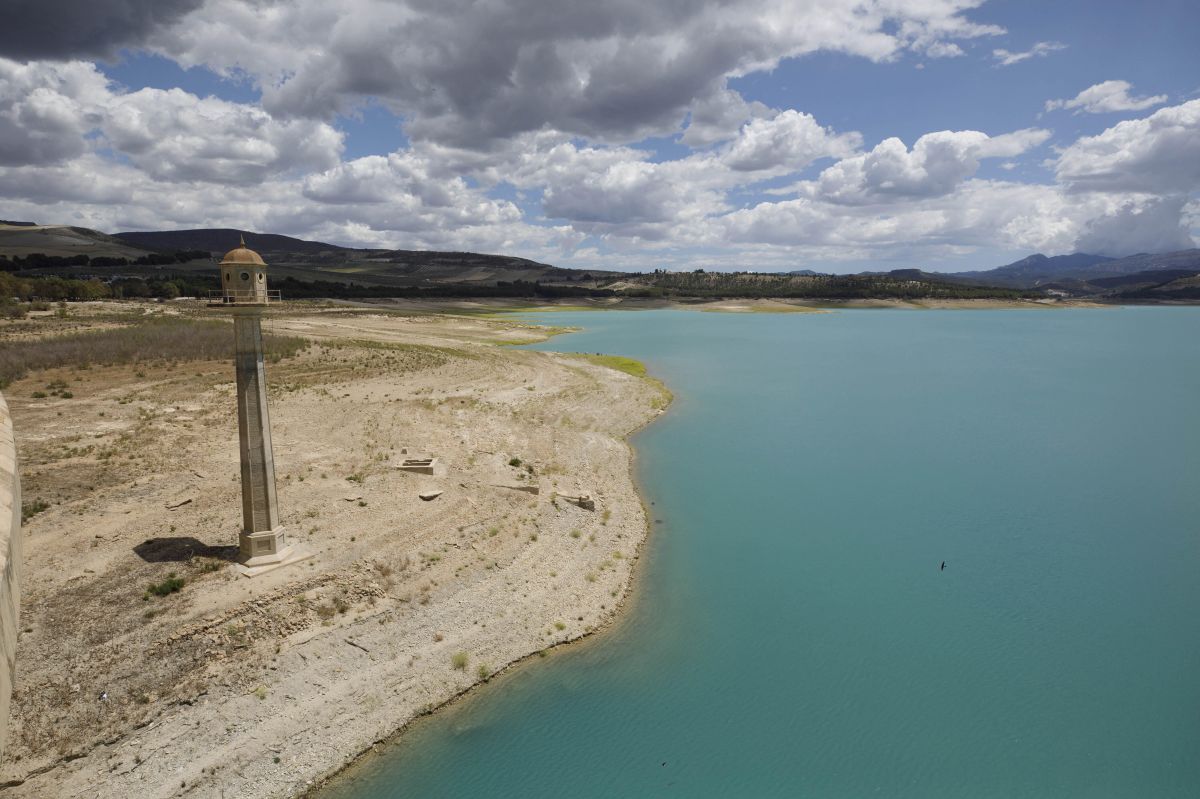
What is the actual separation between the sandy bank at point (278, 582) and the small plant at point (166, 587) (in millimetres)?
171

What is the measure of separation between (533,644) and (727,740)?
569 centimetres

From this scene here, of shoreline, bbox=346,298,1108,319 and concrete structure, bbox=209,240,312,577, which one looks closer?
concrete structure, bbox=209,240,312,577

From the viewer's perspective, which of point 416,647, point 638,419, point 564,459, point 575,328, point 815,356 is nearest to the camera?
point 416,647

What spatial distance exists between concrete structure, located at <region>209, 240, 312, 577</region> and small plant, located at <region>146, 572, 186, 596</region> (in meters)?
1.49

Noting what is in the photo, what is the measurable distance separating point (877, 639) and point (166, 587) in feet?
64.6

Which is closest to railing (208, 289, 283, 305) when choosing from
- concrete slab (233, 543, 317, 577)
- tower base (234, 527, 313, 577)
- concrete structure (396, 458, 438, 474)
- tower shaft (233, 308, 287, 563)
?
tower shaft (233, 308, 287, 563)

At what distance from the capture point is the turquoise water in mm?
13992

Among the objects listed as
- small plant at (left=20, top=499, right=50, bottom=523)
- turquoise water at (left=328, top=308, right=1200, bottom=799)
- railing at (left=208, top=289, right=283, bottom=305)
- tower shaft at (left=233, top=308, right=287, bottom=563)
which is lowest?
turquoise water at (left=328, top=308, right=1200, bottom=799)

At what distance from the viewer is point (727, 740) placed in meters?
14.9

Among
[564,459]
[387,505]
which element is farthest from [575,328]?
[387,505]

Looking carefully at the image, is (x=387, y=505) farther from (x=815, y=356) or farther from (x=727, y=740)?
(x=815, y=356)

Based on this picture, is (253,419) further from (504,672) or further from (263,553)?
(504,672)

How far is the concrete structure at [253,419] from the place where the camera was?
16828 millimetres

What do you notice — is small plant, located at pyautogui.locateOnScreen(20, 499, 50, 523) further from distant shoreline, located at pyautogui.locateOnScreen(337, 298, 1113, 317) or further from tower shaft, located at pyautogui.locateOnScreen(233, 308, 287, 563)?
distant shoreline, located at pyautogui.locateOnScreen(337, 298, 1113, 317)
